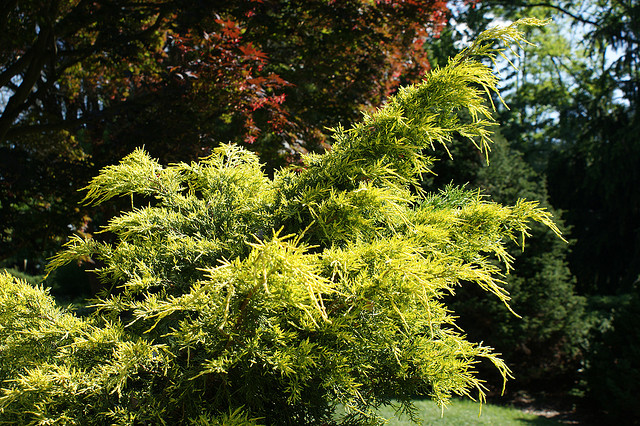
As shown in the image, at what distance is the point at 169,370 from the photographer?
5.73 ft

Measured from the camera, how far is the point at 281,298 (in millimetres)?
1467

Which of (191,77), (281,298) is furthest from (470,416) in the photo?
(281,298)

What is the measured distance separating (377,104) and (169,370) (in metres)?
5.45

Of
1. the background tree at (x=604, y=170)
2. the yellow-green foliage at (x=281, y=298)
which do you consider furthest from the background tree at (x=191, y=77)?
the background tree at (x=604, y=170)

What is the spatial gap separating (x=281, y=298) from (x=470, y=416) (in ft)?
20.2

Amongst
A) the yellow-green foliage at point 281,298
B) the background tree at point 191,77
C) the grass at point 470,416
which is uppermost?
the background tree at point 191,77

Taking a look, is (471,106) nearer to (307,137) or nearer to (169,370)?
(169,370)

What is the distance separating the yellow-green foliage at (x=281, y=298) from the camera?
1537mm

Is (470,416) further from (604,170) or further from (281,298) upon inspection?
(604,170)

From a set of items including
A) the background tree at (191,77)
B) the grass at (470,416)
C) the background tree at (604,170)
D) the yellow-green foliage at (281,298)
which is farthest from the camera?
the background tree at (604,170)

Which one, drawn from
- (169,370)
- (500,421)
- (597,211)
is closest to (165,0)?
(169,370)

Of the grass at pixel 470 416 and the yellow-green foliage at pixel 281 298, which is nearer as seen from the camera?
the yellow-green foliage at pixel 281 298

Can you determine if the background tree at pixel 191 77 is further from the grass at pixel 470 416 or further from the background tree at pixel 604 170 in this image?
the background tree at pixel 604 170

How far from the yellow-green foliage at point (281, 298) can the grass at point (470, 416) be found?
4054 mm
